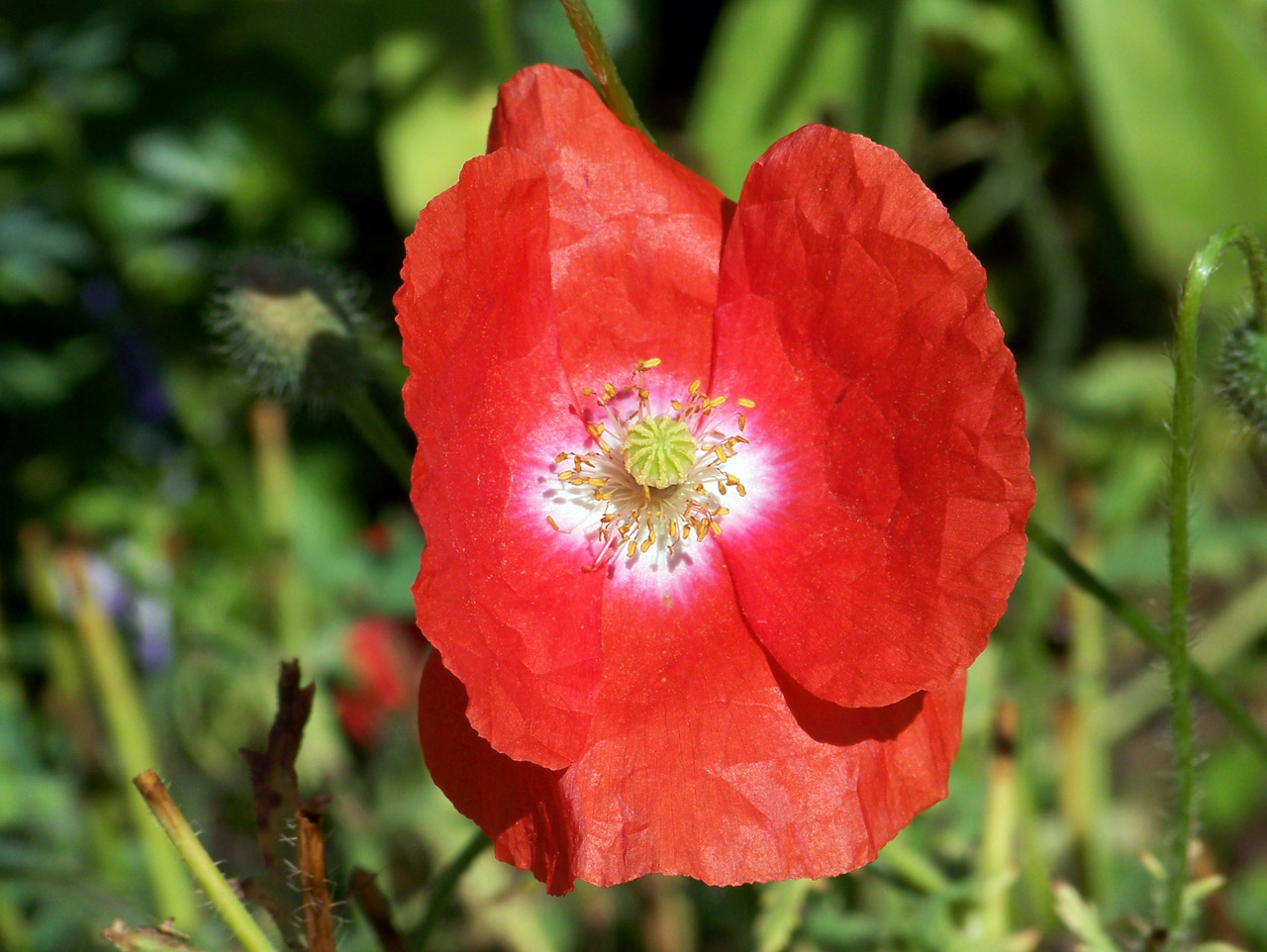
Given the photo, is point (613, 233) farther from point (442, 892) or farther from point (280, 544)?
point (280, 544)

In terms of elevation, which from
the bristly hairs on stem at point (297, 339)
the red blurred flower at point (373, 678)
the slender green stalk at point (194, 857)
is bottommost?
the slender green stalk at point (194, 857)

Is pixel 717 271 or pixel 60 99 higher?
pixel 60 99

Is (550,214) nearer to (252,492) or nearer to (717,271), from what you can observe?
(717,271)

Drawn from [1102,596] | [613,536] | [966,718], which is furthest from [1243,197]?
[613,536]

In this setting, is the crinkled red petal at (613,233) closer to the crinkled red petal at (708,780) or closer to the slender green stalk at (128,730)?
the crinkled red petal at (708,780)

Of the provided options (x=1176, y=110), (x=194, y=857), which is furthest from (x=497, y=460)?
(x=1176, y=110)

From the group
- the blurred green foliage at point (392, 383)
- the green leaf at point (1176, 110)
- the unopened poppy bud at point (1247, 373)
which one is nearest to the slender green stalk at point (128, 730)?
the blurred green foliage at point (392, 383)

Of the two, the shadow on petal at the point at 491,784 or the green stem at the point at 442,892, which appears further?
the green stem at the point at 442,892
